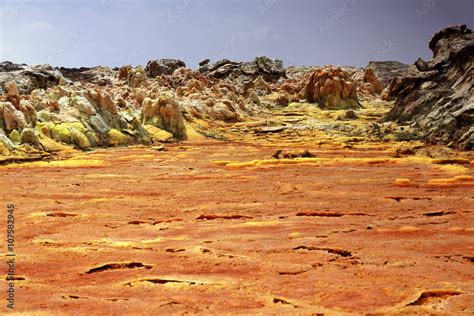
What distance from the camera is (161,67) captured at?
4166 inches

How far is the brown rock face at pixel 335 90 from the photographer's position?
6197 cm

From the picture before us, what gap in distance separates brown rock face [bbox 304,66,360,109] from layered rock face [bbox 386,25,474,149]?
11.8m

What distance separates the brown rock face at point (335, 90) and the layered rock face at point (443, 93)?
11793 millimetres

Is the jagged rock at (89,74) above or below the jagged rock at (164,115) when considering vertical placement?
above

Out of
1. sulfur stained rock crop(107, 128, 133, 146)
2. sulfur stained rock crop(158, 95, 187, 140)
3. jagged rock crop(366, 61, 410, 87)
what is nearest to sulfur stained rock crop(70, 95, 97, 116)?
A: sulfur stained rock crop(107, 128, 133, 146)

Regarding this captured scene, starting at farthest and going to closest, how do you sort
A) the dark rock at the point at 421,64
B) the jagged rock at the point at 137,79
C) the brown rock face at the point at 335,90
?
1. the jagged rock at the point at 137,79
2. the brown rock face at the point at 335,90
3. the dark rock at the point at 421,64

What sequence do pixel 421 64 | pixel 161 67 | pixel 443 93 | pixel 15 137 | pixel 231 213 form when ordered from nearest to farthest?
1. pixel 231 213
2. pixel 15 137
3. pixel 443 93
4. pixel 421 64
5. pixel 161 67

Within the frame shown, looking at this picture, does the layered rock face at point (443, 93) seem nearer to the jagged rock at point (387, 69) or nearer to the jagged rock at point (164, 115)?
the jagged rock at point (164, 115)

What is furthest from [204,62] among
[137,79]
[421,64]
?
[421,64]

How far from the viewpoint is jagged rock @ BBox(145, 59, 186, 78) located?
10570 centimetres

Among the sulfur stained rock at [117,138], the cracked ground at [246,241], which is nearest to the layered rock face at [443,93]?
Result: the cracked ground at [246,241]

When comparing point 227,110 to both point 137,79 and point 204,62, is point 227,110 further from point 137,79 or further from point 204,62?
point 204,62

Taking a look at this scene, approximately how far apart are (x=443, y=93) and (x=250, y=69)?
204 ft

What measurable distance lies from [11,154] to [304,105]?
149ft
